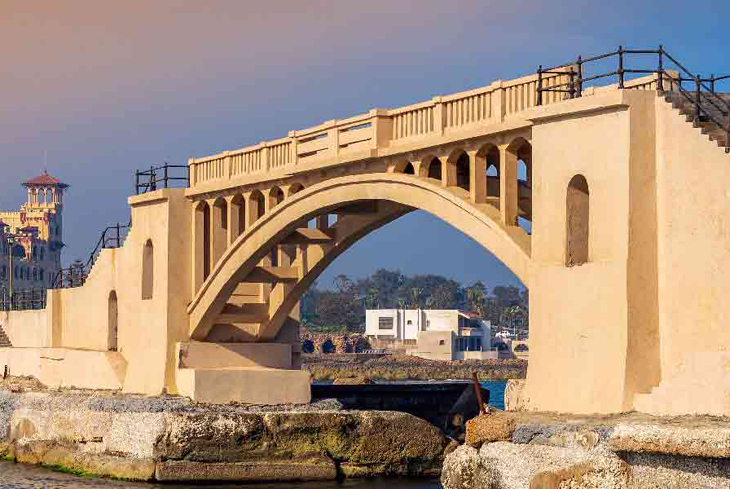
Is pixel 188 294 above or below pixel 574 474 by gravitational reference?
above

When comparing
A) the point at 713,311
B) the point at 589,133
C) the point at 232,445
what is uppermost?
the point at 589,133

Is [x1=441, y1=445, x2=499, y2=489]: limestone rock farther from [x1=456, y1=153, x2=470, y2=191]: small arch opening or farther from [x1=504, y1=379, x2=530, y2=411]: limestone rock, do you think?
[x1=456, y1=153, x2=470, y2=191]: small arch opening

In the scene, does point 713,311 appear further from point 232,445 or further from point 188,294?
point 188,294

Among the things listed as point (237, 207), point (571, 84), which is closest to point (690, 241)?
point (571, 84)

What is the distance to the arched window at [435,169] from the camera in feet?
113

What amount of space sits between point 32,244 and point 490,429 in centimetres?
15256

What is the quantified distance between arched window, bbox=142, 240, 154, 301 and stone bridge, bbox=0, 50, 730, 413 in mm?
55

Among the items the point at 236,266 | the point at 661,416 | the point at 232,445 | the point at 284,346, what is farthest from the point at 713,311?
the point at 284,346

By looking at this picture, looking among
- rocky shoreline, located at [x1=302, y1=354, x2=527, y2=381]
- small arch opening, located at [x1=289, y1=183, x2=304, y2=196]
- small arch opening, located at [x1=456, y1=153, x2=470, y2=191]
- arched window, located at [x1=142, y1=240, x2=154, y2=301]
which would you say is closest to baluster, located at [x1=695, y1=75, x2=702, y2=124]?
small arch opening, located at [x1=456, y1=153, x2=470, y2=191]

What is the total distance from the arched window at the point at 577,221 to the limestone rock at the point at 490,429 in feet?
10.9

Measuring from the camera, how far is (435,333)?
163 m

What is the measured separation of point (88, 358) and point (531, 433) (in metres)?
27.7

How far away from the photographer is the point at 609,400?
1001 inches

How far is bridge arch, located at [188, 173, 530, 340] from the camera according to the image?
3034 centimetres
